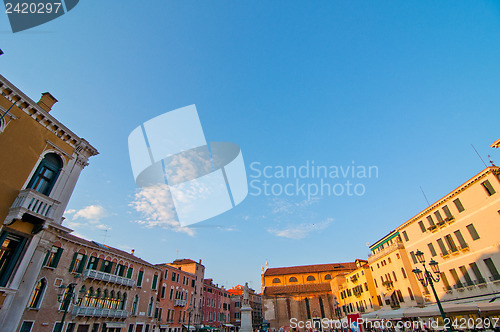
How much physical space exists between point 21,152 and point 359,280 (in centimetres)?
4517

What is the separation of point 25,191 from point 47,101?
5796 millimetres

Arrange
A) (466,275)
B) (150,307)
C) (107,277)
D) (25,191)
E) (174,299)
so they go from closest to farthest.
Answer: (25,191)
(466,275)
(107,277)
(150,307)
(174,299)

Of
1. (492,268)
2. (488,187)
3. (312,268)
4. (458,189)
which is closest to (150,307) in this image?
(492,268)

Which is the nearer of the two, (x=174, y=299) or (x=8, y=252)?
(x=8, y=252)

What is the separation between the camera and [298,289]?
5569 cm

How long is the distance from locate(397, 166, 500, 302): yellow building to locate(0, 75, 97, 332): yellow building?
92.8 feet

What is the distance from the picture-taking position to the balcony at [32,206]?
35.5 ft

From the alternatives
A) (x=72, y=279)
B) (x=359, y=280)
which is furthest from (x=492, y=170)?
(x=72, y=279)

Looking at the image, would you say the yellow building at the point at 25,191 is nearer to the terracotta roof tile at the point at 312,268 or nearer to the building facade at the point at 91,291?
the building facade at the point at 91,291

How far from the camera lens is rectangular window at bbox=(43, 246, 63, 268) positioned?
20.8 m

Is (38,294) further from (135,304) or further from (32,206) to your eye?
(32,206)

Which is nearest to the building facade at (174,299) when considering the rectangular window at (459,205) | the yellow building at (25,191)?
the yellow building at (25,191)

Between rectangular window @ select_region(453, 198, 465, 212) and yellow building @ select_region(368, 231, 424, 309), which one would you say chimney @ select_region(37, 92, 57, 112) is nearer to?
rectangular window @ select_region(453, 198, 465, 212)

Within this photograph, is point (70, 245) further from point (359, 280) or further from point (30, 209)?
point (359, 280)
